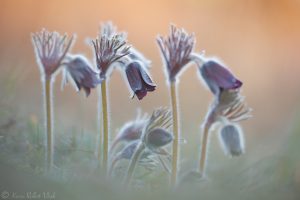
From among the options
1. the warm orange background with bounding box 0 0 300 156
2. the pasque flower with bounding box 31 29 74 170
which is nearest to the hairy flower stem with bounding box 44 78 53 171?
the pasque flower with bounding box 31 29 74 170

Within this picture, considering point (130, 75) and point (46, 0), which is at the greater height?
point (46, 0)

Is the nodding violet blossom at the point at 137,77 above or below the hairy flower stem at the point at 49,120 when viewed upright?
above

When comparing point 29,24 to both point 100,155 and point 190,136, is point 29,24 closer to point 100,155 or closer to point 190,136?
point 190,136

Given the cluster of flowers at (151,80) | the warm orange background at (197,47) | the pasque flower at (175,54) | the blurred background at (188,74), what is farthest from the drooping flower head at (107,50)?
the warm orange background at (197,47)

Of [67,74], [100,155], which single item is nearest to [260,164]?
[100,155]

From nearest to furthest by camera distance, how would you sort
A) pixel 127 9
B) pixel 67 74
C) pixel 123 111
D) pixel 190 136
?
1. pixel 67 74
2. pixel 190 136
3. pixel 123 111
4. pixel 127 9

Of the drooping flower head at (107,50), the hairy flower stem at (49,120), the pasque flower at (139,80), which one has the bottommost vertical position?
the hairy flower stem at (49,120)

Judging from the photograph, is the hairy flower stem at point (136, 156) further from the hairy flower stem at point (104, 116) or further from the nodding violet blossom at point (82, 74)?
the nodding violet blossom at point (82, 74)

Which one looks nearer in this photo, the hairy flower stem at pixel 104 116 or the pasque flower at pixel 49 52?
the hairy flower stem at pixel 104 116
